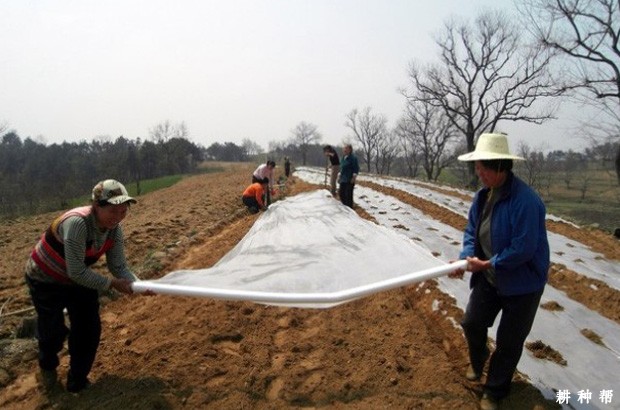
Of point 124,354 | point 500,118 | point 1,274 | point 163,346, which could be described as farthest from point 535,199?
point 500,118

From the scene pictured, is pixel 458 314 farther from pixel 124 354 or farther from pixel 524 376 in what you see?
pixel 124 354

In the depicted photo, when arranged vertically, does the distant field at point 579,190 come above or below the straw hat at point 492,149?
below

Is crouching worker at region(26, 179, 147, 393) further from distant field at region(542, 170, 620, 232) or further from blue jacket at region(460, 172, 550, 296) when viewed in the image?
distant field at region(542, 170, 620, 232)

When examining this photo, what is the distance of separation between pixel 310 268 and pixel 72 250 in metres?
1.99

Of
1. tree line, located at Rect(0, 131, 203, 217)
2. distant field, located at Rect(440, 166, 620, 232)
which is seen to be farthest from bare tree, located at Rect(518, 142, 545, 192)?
tree line, located at Rect(0, 131, 203, 217)

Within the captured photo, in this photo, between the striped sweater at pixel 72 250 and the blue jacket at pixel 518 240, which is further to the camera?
the striped sweater at pixel 72 250

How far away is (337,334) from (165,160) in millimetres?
54786

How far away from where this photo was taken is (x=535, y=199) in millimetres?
2383

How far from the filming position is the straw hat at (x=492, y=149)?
8.10ft

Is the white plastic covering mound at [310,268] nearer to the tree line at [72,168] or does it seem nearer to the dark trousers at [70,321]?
the dark trousers at [70,321]

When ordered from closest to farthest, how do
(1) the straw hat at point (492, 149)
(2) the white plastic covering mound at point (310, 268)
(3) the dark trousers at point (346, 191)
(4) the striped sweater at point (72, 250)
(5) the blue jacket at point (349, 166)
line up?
(1) the straw hat at point (492, 149) → (4) the striped sweater at point (72, 250) → (2) the white plastic covering mound at point (310, 268) → (5) the blue jacket at point (349, 166) → (3) the dark trousers at point (346, 191)

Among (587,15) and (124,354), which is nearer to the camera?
(124,354)

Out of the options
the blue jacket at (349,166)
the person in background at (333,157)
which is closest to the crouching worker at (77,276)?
the blue jacket at (349,166)

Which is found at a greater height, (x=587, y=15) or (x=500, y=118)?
(x=587, y=15)
